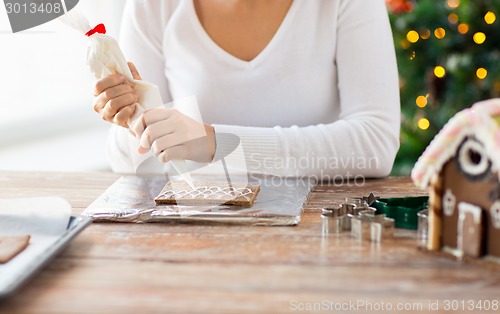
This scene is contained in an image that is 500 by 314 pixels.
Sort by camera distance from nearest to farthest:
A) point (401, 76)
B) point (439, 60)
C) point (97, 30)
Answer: point (97, 30) → point (439, 60) → point (401, 76)

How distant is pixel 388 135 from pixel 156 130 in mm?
562

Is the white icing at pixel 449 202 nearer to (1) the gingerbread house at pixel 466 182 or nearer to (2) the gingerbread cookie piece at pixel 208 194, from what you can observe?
(1) the gingerbread house at pixel 466 182

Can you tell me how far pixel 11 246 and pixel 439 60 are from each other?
207 centimetres

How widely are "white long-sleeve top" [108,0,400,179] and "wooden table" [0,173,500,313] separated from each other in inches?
20.7

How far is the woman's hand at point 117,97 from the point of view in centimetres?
125

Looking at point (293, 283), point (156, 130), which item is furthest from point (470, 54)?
point (293, 283)

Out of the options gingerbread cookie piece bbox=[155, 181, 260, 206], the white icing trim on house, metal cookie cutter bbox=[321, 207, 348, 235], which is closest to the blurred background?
gingerbread cookie piece bbox=[155, 181, 260, 206]

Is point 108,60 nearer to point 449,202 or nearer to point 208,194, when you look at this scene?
point 208,194

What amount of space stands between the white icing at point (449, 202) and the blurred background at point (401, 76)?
1723mm

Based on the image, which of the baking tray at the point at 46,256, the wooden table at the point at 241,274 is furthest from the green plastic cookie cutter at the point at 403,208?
the baking tray at the point at 46,256

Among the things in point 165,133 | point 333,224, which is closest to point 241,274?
point 333,224

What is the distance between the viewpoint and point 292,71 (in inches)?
64.9

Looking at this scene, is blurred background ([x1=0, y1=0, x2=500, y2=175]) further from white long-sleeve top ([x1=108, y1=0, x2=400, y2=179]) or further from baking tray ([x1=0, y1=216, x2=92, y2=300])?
baking tray ([x1=0, y1=216, x2=92, y2=300])

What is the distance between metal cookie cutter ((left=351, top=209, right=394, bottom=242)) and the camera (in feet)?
3.25
